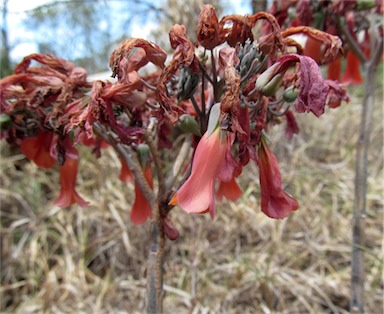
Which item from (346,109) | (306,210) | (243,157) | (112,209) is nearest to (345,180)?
(306,210)

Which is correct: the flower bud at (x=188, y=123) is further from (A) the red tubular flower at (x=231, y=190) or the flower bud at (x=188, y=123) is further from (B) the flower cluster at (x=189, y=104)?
(A) the red tubular flower at (x=231, y=190)

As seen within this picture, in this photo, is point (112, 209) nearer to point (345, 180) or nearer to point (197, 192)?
point (345, 180)

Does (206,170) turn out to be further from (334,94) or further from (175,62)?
(334,94)

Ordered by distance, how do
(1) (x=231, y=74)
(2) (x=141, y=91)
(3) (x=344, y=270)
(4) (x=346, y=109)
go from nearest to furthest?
(1) (x=231, y=74), (2) (x=141, y=91), (3) (x=344, y=270), (4) (x=346, y=109)

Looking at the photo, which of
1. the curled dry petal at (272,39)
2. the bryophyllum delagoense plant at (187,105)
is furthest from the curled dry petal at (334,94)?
the curled dry petal at (272,39)

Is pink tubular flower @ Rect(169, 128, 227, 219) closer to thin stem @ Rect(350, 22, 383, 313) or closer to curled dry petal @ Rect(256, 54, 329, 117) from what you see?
curled dry petal @ Rect(256, 54, 329, 117)

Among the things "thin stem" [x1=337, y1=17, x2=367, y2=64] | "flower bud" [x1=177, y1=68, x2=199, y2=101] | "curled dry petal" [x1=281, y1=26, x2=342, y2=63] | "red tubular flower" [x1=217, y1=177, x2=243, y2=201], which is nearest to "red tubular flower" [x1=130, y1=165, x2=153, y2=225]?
"red tubular flower" [x1=217, y1=177, x2=243, y2=201]
